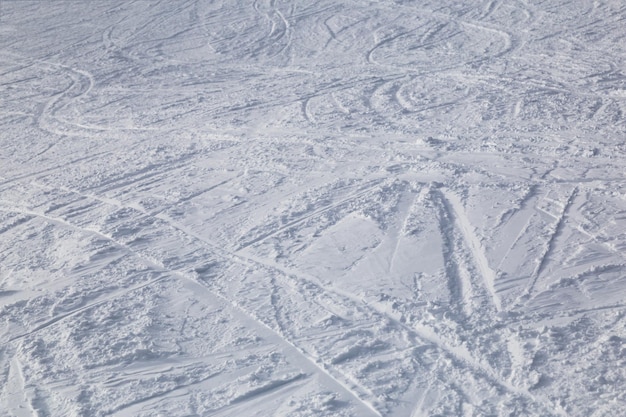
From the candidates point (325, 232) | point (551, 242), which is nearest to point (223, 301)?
point (325, 232)

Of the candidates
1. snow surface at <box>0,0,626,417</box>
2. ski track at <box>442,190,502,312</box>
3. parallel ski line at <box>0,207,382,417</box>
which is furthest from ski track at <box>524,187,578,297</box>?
parallel ski line at <box>0,207,382,417</box>

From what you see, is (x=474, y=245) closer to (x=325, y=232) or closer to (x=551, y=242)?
(x=551, y=242)

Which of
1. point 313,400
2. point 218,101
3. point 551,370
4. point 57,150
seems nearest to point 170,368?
point 313,400

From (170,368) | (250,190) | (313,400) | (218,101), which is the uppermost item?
(218,101)

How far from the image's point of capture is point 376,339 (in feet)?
15.1

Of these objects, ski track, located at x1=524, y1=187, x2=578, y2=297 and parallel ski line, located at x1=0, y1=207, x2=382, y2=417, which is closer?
parallel ski line, located at x1=0, y1=207, x2=382, y2=417

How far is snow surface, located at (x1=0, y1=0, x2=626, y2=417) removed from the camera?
4.29m

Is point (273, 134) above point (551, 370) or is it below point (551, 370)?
above

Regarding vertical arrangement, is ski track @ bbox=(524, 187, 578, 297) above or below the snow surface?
below

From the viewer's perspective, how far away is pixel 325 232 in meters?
6.02

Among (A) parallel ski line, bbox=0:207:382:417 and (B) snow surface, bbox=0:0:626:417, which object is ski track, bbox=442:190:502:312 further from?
(A) parallel ski line, bbox=0:207:382:417

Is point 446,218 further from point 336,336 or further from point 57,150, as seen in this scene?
point 57,150

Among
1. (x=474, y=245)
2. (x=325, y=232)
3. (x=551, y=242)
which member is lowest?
(x=551, y=242)

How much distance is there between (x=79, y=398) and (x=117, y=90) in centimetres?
724
